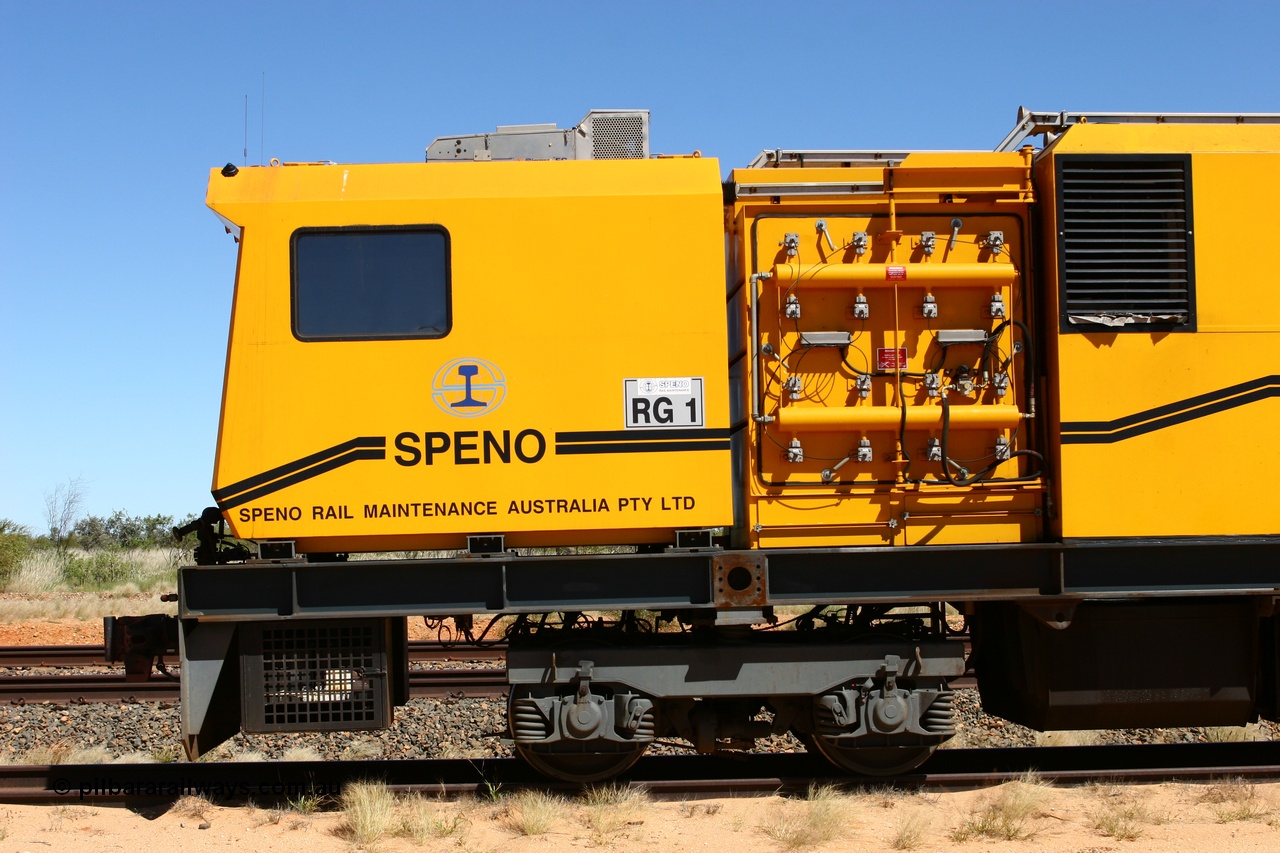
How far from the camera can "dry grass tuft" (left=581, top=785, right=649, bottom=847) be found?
618 centimetres

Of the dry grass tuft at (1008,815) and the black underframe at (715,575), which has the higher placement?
the black underframe at (715,575)

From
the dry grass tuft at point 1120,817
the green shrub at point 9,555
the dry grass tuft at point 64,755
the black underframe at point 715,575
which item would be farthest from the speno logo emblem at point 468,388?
the green shrub at point 9,555

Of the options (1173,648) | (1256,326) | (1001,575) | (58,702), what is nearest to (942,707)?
(1001,575)

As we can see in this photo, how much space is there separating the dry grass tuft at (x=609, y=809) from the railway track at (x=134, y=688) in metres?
3.56

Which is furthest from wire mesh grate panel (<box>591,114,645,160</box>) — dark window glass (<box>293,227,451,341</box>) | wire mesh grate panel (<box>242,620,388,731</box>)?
wire mesh grate panel (<box>242,620,388,731</box>)

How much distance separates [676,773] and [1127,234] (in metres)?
4.63

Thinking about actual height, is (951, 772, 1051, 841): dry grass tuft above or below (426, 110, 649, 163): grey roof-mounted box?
below

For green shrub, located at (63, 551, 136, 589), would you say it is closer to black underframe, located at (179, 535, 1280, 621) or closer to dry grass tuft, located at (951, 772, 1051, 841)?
black underframe, located at (179, 535, 1280, 621)

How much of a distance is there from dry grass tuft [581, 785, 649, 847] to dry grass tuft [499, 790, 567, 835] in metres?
0.17

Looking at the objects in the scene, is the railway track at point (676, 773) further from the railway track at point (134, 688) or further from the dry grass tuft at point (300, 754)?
the railway track at point (134, 688)

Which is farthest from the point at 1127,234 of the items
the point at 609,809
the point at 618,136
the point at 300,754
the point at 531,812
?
the point at 300,754

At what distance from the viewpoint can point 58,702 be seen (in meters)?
10.2

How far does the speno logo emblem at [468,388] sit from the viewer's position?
20.8 ft

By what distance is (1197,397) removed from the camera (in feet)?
21.1
